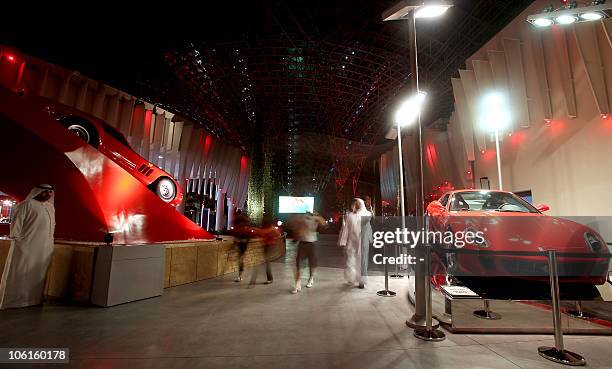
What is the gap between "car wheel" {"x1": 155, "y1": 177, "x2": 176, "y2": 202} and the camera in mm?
7344

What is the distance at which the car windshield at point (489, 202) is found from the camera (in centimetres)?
520

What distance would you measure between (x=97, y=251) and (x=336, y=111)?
65.6 feet

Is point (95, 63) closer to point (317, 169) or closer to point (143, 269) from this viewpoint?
point (143, 269)

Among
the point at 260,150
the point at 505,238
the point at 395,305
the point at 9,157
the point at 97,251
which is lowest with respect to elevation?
the point at 395,305

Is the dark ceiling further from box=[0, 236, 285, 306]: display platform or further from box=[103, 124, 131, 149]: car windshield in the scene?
box=[0, 236, 285, 306]: display platform

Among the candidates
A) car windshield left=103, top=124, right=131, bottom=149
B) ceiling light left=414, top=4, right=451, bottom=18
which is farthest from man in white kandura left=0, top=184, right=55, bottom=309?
ceiling light left=414, top=4, right=451, bottom=18

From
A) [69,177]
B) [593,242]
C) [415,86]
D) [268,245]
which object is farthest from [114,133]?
[593,242]

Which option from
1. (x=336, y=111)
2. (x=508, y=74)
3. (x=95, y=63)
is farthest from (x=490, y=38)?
(x=95, y=63)

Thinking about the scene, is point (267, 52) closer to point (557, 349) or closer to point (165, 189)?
point (165, 189)

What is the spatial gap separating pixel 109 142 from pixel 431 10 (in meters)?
6.79

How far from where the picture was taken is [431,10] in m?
3.87

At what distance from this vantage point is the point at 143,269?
4.79 metres

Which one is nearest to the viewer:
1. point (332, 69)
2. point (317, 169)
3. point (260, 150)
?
point (332, 69)

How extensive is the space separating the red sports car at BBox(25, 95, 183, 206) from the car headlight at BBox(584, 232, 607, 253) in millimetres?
8409
